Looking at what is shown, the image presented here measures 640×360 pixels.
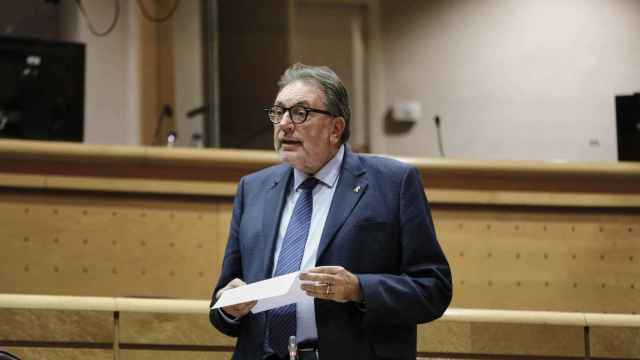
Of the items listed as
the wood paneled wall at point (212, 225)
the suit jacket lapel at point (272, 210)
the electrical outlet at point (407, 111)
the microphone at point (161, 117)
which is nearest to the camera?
the suit jacket lapel at point (272, 210)

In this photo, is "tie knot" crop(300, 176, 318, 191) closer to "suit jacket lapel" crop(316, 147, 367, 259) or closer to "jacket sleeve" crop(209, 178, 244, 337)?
"suit jacket lapel" crop(316, 147, 367, 259)

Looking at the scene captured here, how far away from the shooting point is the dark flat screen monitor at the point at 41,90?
13.8 feet

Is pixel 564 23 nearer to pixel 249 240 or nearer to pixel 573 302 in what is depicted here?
pixel 573 302

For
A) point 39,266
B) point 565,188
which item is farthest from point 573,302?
point 39,266

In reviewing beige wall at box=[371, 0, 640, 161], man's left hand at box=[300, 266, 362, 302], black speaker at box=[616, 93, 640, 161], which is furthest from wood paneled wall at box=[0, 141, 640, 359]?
beige wall at box=[371, 0, 640, 161]

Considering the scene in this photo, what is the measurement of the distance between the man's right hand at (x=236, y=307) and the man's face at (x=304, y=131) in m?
0.30

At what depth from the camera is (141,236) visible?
3584 mm

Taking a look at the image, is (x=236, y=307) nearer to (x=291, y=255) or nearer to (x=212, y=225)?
(x=291, y=255)

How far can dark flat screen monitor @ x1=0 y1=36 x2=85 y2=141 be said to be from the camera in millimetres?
4191

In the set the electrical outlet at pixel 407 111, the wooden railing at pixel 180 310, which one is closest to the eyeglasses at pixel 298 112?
the wooden railing at pixel 180 310

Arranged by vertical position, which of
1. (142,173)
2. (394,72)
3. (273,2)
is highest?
(273,2)

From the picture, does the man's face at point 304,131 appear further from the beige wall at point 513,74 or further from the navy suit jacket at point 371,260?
the beige wall at point 513,74

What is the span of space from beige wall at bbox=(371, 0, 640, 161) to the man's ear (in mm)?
4762

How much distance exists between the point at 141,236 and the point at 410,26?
4040mm
